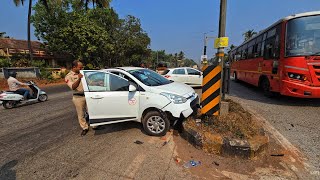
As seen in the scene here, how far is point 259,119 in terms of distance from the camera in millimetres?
5895

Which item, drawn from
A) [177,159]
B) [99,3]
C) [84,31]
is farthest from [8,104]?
[99,3]

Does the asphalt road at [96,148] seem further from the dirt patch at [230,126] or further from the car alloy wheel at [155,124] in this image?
the dirt patch at [230,126]

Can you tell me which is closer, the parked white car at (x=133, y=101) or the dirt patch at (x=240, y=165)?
the dirt patch at (x=240, y=165)

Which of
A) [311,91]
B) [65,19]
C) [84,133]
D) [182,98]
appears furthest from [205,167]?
[65,19]

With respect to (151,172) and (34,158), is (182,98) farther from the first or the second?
(34,158)

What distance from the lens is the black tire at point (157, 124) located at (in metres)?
4.72

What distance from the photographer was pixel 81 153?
409 cm

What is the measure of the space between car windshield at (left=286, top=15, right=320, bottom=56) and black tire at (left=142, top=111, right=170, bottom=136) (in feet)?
17.0

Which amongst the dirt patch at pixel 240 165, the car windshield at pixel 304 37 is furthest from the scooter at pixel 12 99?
the car windshield at pixel 304 37

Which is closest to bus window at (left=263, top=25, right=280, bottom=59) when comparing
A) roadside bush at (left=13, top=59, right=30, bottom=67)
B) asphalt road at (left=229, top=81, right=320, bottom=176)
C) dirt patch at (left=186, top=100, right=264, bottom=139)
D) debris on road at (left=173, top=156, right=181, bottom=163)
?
asphalt road at (left=229, top=81, right=320, bottom=176)

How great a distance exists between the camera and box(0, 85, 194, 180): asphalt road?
337 centimetres

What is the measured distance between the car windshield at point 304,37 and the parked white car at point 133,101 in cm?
432

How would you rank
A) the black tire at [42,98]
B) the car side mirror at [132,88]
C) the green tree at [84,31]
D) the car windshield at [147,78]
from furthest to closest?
the green tree at [84,31], the black tire at [42,98], the car windshield at [147,78], the car side mirror at [132,88]

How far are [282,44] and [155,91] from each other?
536cm
